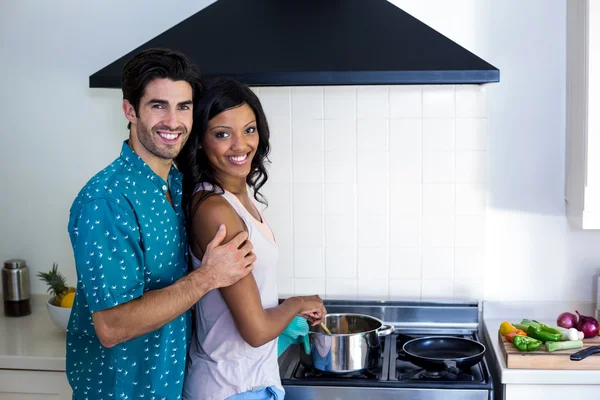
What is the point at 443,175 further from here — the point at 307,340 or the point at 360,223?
the point at 307,340

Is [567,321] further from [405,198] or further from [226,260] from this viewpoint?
Result: [226,260]

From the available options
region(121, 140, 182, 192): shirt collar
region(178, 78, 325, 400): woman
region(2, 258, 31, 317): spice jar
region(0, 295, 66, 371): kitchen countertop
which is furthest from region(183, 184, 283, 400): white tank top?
region(2, 258, 31, 317): spice jar

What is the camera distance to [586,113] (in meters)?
2.15

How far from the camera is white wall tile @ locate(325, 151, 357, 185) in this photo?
256cm

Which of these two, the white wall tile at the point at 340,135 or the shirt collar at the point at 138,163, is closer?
the shirt collar at the point at 138,163

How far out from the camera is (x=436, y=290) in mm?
2574

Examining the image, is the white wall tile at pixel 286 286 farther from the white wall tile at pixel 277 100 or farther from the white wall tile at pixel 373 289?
the white wall tile at pixel 277 100

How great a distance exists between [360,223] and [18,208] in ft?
4.31

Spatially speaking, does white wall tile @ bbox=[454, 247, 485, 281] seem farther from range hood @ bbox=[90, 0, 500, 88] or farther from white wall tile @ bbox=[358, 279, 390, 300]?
range hood @ bbox=[90, 0, 500, 88]

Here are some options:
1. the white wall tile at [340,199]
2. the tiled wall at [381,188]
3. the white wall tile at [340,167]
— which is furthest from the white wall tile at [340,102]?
the white wall tile at [340,199]

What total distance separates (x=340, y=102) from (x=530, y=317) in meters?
1.00

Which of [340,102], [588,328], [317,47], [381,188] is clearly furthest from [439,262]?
[317,47]

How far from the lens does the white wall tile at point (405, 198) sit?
255 cm

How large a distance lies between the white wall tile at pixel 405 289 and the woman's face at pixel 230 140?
1.07 m
